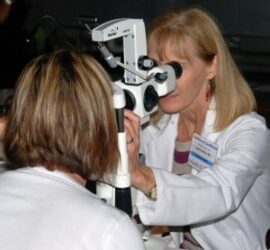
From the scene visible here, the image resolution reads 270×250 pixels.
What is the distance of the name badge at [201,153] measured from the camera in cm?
176

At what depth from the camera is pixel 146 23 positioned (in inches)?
191

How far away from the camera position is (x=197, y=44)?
178 cm

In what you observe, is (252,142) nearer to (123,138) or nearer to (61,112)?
(123,138)

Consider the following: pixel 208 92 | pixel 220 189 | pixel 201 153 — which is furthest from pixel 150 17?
pixel 220 189

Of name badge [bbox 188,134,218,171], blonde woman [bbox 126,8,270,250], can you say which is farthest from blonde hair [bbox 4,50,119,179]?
name badge [bbox 188,134,218,171]

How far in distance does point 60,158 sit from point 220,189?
0.54 metres

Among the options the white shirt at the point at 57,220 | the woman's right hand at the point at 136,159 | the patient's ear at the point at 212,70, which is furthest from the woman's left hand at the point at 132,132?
the patient's ear at the point at 212,70

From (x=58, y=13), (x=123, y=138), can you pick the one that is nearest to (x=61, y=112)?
(x=123, y=138)

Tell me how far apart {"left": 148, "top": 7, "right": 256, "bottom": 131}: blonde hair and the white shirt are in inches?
30.5

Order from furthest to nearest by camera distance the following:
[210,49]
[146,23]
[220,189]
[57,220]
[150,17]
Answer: [150,17] → [146,23] → [210,49] → [220,189] → [57,220]

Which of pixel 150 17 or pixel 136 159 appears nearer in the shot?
pixel 136 159

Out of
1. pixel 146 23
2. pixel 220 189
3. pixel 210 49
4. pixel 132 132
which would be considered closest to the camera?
pixel 132 132

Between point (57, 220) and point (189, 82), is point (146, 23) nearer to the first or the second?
point (189, 82)

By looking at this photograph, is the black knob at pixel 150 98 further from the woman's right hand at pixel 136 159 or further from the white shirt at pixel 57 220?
the white shirt at pixel 57 220
